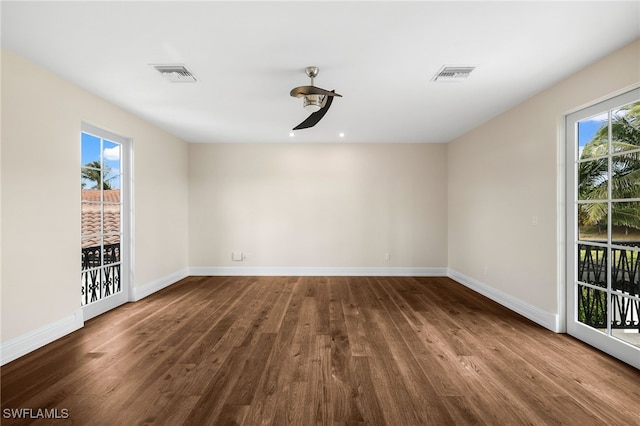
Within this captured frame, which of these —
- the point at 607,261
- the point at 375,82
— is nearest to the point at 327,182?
the point at 375,82

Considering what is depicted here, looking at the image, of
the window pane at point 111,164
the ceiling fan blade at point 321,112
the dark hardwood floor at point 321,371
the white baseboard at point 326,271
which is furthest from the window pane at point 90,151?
the white baseboard at point 326,271

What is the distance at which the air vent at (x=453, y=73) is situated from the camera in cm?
288

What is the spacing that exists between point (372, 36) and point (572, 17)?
1.34m

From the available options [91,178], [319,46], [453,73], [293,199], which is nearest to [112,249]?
[91,178]

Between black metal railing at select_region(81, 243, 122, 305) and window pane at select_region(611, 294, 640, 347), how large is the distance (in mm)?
5290

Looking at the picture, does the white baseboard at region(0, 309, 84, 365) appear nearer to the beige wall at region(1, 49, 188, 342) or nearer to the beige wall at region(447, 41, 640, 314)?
the beige wall at region(1, 49, 188, 342)

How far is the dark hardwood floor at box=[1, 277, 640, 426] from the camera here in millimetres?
1874

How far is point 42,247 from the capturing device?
2836 mm

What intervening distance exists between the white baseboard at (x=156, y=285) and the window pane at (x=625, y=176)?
553 centimetres

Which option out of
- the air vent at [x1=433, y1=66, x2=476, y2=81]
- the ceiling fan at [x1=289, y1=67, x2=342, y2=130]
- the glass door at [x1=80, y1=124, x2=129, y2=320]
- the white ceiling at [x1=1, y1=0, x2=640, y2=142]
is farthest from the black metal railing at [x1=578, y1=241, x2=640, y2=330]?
the glass door at [x1=80, y1=124, x2=129, y2=320]

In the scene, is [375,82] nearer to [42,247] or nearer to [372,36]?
[372,36]

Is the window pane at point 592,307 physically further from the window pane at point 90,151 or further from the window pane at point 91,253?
the window pane at point 90,151

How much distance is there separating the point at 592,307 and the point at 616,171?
1.28 metres

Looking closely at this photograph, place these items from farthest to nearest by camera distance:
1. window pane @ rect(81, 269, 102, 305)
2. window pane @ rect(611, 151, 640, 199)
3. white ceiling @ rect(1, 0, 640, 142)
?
window pane @ rect(81, 269, 102, 305), window pane @ rect(611, 151, 640, 199), white ceiling @ rect(1, 0, 640, 142)
